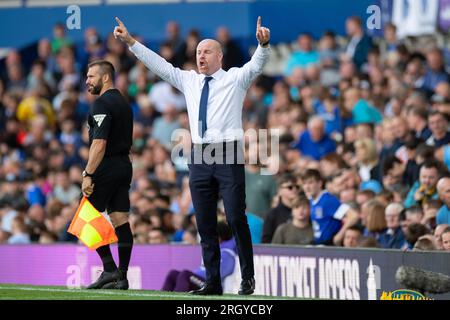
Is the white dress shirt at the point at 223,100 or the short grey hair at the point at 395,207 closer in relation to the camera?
the white dress shirt at the point at 223,100

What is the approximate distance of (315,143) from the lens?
18.3 meters

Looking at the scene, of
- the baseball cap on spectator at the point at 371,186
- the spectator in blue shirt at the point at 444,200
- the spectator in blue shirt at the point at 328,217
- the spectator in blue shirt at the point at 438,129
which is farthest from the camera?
the baseball cap on spectator at the point at 371,186

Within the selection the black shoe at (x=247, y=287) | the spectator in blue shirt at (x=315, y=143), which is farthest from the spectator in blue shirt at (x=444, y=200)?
the spectator in blue shirt at (x=315, y=143)

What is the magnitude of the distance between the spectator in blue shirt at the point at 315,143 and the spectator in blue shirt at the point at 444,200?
15.9ft

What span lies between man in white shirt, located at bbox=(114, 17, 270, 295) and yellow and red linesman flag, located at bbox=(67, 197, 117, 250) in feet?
3.27

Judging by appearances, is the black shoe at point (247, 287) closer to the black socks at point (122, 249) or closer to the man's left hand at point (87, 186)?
the black socks at point (122, 249)

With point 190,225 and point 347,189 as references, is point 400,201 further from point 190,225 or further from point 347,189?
point 190,225

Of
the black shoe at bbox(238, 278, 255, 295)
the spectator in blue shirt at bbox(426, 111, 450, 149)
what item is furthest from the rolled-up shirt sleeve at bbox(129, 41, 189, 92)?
the spectator in blue shirt at bbox(426, 111, 450, 149)

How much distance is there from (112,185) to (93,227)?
1.37ft

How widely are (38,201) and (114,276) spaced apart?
909 cm

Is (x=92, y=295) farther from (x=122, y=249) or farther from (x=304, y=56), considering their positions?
(x=304, y=56)

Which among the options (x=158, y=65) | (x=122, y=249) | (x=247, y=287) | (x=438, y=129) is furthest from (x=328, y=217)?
(x=158, y=65)

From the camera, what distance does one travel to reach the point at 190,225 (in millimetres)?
16391

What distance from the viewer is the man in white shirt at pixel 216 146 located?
10.9 metres
